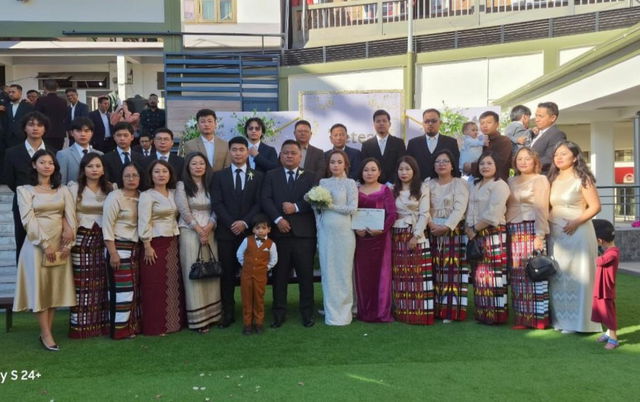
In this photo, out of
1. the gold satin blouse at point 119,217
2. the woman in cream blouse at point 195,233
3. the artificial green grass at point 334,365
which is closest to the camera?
the artificial green grass at point 334,365

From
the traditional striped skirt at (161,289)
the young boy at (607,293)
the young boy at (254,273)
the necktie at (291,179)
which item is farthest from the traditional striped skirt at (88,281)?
the young boy at (607,293)

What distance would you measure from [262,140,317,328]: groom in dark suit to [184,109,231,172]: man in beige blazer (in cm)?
86

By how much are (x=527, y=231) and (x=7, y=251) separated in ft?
20.8

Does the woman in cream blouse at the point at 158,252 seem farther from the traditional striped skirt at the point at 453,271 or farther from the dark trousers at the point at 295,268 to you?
the traditional striped skirt at the point at 453,271

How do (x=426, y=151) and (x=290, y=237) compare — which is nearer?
(x=290, y=237)

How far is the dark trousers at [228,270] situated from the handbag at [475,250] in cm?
221

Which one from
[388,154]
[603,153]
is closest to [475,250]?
[388,154]

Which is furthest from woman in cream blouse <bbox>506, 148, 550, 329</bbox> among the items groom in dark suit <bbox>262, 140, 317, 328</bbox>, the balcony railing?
the balcony railing

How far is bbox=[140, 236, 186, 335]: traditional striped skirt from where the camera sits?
556 cm

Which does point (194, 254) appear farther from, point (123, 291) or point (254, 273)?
point (123, 291)

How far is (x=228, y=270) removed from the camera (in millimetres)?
5816

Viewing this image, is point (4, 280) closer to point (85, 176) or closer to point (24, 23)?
point (85, 176)

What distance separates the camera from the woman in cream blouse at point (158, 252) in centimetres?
550

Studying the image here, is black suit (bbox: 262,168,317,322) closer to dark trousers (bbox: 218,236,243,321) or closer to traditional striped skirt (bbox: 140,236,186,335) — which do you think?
dark trousers (bbox: 218,236,243,321)
